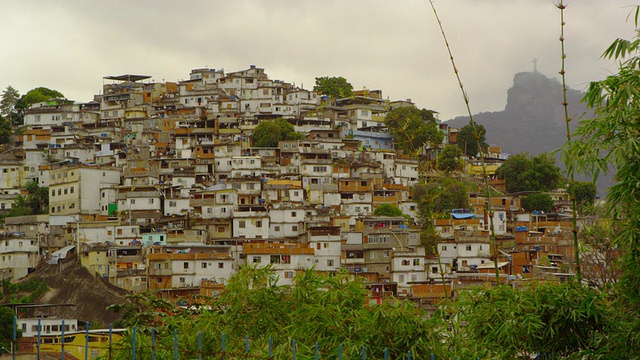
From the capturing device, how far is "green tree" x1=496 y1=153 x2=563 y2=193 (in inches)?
2178

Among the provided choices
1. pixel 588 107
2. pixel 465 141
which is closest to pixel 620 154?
pixel 588 107

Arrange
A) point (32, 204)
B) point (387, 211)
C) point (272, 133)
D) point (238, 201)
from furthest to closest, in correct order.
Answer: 1. point (272, 133)
2. point (32, 204)
3. point (387, 211)
4. point (238, 201)

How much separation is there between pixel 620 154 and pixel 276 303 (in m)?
3.99

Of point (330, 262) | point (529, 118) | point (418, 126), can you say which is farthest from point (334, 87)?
point (529, 118)

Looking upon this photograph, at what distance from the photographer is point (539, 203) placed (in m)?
52.3

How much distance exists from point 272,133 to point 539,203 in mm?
14531

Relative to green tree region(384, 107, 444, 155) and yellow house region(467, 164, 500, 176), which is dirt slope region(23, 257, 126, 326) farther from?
yellow house region(467, 164, 500, 176)

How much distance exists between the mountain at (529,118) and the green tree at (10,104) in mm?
49167

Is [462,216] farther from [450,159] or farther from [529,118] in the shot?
[529,118]

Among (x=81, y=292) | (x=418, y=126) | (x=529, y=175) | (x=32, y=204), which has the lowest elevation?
(x=81, y=292)

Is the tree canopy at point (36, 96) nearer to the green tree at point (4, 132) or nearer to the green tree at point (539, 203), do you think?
the green tree at point (4, 132)

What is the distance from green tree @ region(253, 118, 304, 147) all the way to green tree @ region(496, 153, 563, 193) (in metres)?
11.6

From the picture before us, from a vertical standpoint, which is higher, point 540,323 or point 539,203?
point 539,203

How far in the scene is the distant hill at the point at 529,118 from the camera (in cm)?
10875
